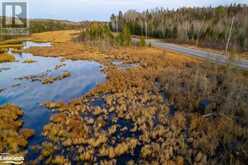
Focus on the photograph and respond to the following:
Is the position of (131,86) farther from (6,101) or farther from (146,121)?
(6,101)

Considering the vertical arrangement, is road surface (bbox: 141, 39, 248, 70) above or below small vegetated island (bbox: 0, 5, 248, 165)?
above

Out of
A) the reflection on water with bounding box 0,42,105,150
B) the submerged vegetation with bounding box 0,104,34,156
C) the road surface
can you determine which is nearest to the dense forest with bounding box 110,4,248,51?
the road surface

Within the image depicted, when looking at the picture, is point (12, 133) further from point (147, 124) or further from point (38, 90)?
point (38, 90)

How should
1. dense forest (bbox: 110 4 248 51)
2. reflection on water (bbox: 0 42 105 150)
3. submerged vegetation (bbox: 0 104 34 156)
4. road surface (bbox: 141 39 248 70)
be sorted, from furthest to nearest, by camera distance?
dense forest (bbox: 110 4 248 51)
road surface (bbox: 141 39 248 70)
reflection on water (bbox: 0 42 105 150)
submerged vegetation (bbox: 0 104 34 156)

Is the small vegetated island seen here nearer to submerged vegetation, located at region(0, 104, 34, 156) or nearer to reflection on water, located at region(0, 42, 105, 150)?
submerged vegetation, located at region(0, 104, 34, 156)

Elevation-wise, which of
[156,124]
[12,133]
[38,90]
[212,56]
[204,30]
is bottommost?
[12,133]

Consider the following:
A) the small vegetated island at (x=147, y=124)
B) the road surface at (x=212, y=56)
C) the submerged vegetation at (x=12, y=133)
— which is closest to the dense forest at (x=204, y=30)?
the road surface at (x=212, y=56)

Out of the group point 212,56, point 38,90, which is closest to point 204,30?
point 212,56

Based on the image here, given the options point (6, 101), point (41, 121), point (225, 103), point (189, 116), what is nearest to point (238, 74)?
point (225, 103)
